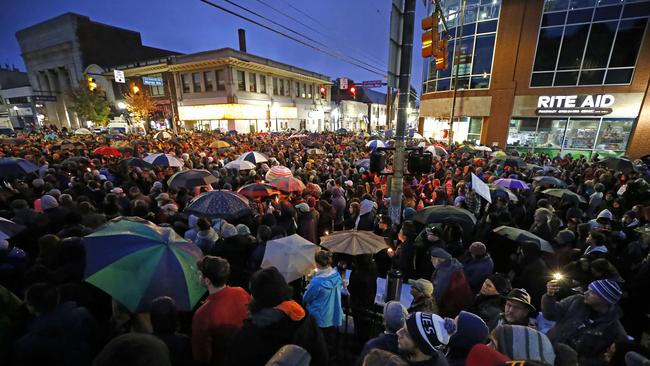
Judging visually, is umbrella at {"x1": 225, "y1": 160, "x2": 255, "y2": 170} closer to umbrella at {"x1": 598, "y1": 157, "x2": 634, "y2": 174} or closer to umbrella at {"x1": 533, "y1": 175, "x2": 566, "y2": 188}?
umbrella at {"x1": 533, "y1": 175, "x2": 566, "y2": 188}

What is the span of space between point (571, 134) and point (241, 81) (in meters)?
33.3

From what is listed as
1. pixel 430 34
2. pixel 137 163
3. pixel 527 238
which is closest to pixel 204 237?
pixel 527 238

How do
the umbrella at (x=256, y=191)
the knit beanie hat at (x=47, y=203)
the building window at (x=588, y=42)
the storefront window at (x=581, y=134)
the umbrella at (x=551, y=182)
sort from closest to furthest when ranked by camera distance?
1. the knit beanie hat at (x=47, y=203)
2. the umbrella at (x=256, y=191)
3. the umbrella at (x=551, y=182)
4. the building window at (x=588, y=42)
5. the storefront window at (x=581, y=134)

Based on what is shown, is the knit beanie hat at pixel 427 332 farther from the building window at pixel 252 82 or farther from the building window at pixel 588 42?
the building window at pixel 252 82

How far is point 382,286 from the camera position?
16.0ft

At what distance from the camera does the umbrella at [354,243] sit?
3.90 metres

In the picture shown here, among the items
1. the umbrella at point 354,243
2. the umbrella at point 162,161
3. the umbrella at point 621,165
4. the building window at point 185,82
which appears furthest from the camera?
the building window at point 185,82

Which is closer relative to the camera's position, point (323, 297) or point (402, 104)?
point (323, 297)

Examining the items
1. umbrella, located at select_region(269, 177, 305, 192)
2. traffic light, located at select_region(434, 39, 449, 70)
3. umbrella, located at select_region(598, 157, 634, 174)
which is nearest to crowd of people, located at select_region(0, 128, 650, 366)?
umbrella, located at select_region(269, 177, 305, 192)

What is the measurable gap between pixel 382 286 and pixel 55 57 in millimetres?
67713

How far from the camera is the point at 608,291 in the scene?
8.92 feet

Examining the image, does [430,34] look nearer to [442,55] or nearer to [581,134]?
[442,55]

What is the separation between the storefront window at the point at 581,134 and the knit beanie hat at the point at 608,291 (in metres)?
23.4

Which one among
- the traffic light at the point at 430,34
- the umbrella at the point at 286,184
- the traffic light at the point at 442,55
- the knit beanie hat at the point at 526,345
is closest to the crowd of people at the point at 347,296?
the knit beanie hat at the point at 526,345
